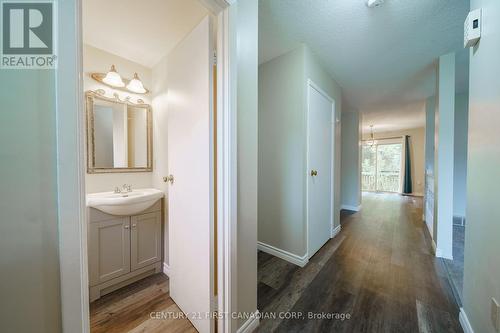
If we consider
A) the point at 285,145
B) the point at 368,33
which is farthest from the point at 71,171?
the point at 368,33

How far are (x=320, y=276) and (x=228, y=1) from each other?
2.25 metres

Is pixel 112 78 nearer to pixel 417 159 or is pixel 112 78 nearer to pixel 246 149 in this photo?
pixel 246 149

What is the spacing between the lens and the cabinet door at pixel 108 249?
1.42 metres

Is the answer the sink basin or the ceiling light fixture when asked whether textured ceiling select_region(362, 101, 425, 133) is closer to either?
the ceiling light fixture

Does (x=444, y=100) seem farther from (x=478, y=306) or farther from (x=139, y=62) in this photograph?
(x=139, y=62)

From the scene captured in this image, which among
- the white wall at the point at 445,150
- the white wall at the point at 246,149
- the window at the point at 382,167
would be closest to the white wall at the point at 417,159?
the window at the point at 382,167

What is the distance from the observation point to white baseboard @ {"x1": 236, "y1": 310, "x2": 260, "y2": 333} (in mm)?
1110

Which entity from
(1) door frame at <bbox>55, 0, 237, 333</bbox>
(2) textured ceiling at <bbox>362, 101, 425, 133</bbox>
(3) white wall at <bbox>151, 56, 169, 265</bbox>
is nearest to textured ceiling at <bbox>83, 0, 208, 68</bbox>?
(3) white wall at <bbox>151, 56, 169, 265</bbox>

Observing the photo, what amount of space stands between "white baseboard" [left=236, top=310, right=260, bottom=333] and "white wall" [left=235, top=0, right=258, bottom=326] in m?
0.04

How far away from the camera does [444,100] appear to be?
1991mm

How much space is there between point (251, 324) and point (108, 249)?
4.17ft

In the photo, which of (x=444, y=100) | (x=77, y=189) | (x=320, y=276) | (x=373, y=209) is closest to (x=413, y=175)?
(x=373, y=209)

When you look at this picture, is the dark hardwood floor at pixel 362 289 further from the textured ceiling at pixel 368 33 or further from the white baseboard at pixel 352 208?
the textured ceiling at pixel 368 33

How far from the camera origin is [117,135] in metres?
1.83
